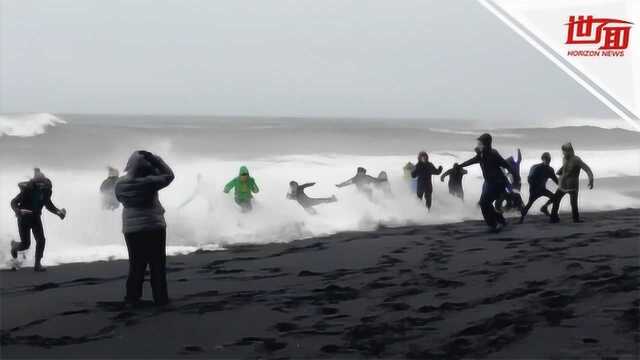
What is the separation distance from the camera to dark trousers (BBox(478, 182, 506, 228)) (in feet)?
43.7

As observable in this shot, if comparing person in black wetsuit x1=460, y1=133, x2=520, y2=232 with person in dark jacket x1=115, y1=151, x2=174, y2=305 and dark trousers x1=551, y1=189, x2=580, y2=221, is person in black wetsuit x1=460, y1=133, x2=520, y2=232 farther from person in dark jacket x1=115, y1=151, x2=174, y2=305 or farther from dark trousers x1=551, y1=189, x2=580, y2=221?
person in dark jacket x1=115, y1=151, x2=174, y2=305

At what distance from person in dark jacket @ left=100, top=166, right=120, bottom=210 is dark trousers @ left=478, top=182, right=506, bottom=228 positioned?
734cm

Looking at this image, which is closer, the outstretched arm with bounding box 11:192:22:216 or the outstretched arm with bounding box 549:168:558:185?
the outstretched arm with bounding box 11:192:22:216

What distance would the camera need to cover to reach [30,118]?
46.0 m

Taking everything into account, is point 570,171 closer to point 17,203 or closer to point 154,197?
point 154,197

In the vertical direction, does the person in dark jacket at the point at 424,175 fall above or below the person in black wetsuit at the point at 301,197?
above

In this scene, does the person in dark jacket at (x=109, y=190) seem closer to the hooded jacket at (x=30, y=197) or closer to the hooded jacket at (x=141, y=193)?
the hooded jacket at (x=30, y=197)

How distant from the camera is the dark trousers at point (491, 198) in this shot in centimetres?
1331

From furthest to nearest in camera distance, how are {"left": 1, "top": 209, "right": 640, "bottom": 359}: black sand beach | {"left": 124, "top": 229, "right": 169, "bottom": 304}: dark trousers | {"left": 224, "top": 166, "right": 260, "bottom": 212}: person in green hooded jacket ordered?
{"left": 224, "top": 166, "right": 260, "bottom": 212}: person in green hooded jacket, {"left": 124, "top": 229, "right": 169, "bottom": 304}: dark trousers, {"left": 1, "top": 209, "right": 640, "bottom": 359}: black sand beach

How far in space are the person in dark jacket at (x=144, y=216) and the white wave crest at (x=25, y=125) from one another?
35.8 m

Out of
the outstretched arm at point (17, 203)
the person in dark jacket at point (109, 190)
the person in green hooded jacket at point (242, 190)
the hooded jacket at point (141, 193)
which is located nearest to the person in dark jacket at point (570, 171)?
the person in green hooded jacket at point (242, 190)

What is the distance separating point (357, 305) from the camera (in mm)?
7945

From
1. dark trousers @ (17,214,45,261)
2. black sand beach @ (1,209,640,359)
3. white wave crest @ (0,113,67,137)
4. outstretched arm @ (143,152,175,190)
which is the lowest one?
black sand beach @ (1,209,640,359)

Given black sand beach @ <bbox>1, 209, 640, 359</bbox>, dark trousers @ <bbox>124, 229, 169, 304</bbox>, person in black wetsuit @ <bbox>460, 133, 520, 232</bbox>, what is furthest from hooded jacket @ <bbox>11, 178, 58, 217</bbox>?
person in black wetsuit @ <bbox>460, 133, 520, 232</bbox>
